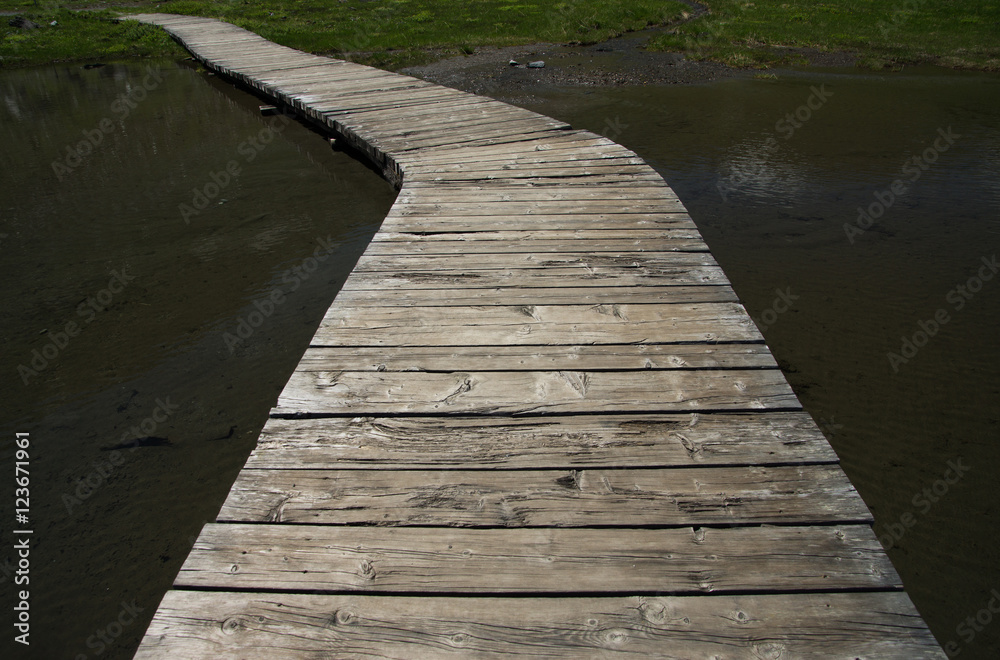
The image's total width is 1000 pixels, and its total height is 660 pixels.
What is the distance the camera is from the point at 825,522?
2119 mm

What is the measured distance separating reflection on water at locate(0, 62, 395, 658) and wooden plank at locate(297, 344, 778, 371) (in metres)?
1.01

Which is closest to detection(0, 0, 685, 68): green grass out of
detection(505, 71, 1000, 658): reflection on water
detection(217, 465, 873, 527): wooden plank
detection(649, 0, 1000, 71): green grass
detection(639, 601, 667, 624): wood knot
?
detection(649, 0, 1000, 71): green grass

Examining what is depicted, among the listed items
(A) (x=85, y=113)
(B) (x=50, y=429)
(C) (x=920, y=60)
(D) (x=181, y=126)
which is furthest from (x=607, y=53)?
(B) (x=50, y=429)

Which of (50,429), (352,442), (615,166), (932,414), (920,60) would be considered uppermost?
(920,60)

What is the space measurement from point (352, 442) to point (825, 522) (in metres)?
1.76

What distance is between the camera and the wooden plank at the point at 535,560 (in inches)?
76.0

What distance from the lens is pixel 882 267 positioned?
5.27m

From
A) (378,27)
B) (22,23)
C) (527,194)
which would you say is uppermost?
(378,27)

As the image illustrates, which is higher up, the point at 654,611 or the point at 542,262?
the point at 542,262

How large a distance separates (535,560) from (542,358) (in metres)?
1.17

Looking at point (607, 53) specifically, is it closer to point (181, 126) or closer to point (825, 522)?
point (181, 126)

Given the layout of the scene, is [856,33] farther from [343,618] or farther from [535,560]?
[343,618]

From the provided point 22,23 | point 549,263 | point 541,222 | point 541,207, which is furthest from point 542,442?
point 22,23

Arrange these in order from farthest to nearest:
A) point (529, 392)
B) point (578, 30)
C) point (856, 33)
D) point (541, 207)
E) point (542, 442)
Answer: point (578, 30) → point (856, 33) → point (541, 207) → point (529, 392) → point (542, 442)
